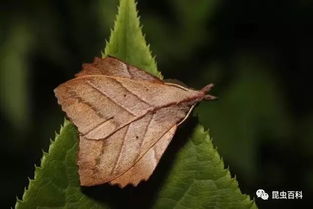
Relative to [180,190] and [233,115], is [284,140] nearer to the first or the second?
[233,115]

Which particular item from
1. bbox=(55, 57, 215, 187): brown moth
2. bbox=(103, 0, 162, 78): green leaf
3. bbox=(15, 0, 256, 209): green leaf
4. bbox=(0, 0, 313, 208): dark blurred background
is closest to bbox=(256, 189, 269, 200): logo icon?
bbox=(0, 0, 313, 208): dark blurred background

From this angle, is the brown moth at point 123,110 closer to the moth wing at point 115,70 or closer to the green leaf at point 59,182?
the moth wing at point 115,70

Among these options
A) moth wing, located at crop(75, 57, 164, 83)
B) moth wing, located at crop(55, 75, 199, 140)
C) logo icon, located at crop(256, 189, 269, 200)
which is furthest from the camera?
logo icon, located at crop(256, 189, 269, 200)

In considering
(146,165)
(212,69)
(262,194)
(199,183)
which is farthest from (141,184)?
(212,69)

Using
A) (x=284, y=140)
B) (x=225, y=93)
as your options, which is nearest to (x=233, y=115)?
(x=225, y=93)

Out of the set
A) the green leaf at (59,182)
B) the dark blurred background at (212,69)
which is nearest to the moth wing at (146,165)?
the green leaf at (59,182)

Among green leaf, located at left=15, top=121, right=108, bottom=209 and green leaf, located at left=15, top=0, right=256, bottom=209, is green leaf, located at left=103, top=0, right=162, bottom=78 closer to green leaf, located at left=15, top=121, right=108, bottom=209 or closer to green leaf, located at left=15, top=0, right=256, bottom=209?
green leaf, located at left=15, top=0, right=256, bottom=209

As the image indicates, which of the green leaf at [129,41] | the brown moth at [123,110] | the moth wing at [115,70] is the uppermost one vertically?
the green leaf at [129,41]
